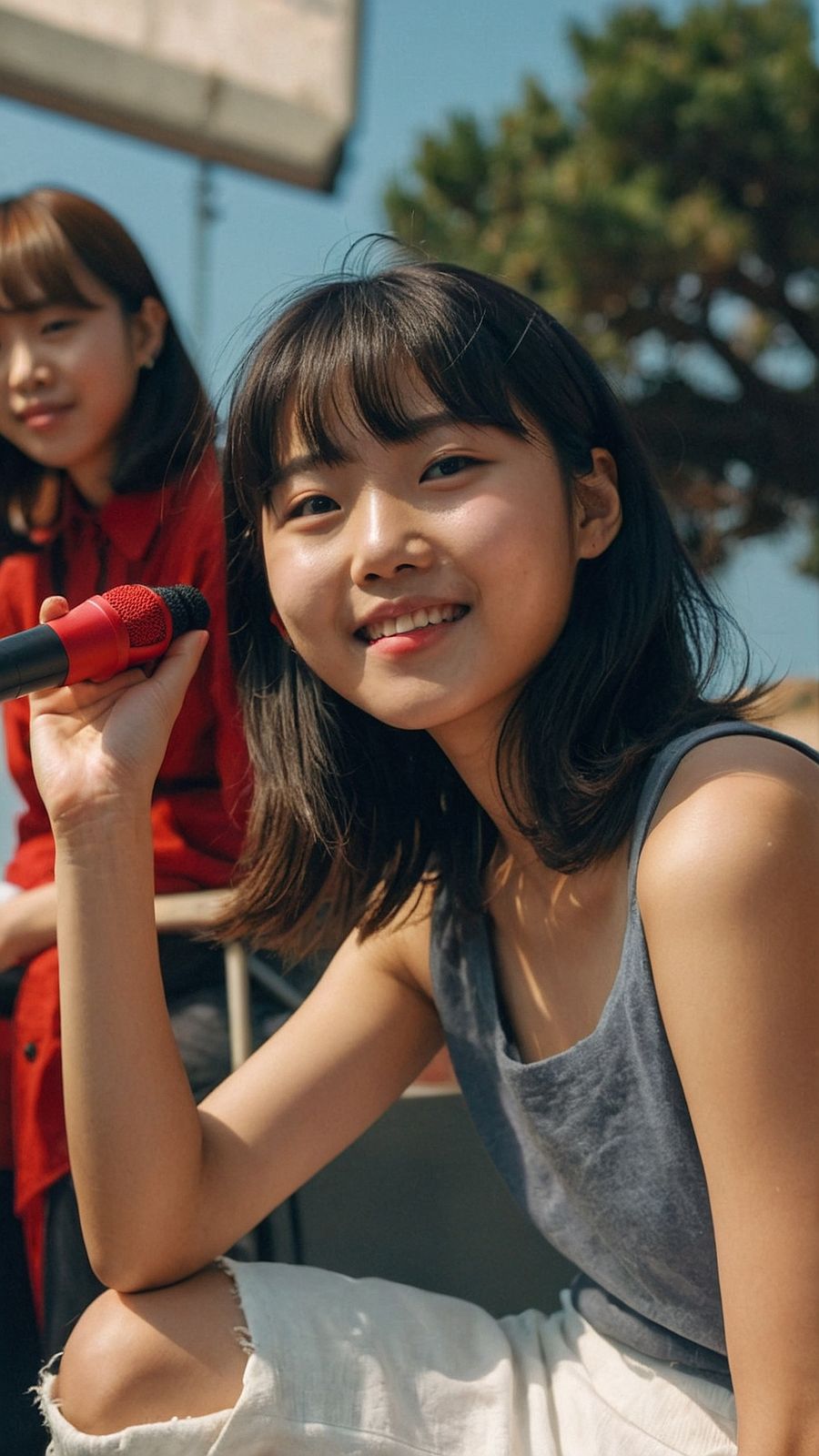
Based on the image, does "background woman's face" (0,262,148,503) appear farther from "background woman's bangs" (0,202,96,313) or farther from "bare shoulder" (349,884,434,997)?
"bare shoulder" (349,884,434,997)

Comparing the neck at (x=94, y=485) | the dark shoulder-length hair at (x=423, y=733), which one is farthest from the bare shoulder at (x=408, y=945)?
the neck at (x=94, y=485)

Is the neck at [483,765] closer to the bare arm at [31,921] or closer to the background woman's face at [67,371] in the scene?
the bare arm at [31,921]

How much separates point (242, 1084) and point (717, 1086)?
488 millimetres

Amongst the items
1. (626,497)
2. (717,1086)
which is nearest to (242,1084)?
(717,1086)

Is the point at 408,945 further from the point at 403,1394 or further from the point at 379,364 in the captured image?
the point at 379,364

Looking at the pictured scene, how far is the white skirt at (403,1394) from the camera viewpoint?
1117 mm

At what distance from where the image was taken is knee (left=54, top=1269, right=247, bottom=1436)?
1110 mm

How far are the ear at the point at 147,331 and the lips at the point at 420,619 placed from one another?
910 mm

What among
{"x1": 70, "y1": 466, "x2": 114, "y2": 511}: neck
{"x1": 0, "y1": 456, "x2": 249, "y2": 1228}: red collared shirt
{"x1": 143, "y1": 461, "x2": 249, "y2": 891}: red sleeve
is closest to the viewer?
{"x1": 0, "y1": 456, "x2": 249, "y2": 1228}: red collared shirt

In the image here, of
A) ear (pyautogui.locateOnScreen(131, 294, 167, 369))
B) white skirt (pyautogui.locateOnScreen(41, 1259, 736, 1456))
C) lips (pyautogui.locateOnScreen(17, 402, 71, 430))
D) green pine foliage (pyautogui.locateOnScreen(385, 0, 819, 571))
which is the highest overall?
green pine foliage (pyautogui.locateOnScreen(385, 0, 819, 571))

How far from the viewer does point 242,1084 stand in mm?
1317

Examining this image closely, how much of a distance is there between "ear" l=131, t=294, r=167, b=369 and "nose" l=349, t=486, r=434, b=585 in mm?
889

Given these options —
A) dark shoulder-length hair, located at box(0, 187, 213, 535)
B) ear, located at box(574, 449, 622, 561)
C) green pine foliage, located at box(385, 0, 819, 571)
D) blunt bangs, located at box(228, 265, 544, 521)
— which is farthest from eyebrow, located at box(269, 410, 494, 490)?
green pine foliage, located at box(385, 0, 819, 571)

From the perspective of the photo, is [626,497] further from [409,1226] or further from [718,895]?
[409,1226]
